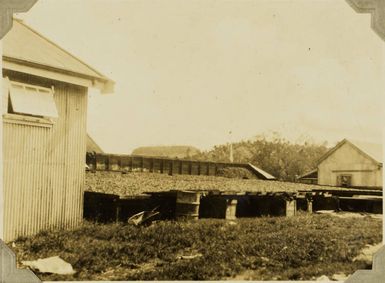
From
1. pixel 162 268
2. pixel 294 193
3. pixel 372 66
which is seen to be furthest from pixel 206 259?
pixel 372 66

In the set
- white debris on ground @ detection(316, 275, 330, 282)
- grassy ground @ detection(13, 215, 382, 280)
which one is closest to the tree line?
grassy ground @ detection(13, 215, 382, 280)

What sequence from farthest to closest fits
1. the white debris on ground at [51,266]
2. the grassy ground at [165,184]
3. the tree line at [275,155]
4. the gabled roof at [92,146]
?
the tree line at [275,155], the grassy ground at [165,184], the gabled roof at [92,146], the white debris on ground at [51,266]

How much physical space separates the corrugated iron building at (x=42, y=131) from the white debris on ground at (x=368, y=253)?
19.2 feet

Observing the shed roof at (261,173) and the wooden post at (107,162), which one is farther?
the shed roof at (261,173)

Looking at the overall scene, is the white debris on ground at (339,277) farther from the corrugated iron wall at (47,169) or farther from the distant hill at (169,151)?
the corrugated iron wall at (47,169)

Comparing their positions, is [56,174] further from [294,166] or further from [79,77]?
[294,166]

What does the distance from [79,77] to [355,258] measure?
6.72m

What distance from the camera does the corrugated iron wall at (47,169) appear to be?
791cm

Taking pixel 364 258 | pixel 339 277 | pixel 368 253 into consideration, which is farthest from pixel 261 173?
pixel 339 277

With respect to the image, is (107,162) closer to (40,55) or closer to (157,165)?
(157,165)

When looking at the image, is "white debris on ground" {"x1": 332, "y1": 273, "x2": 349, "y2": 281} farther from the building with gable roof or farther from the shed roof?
the shed roof

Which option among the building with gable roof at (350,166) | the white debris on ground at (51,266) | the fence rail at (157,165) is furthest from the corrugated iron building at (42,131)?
the building with gable roof at (350,166)

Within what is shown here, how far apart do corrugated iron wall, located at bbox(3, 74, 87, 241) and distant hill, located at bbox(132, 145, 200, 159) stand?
1.61 meters

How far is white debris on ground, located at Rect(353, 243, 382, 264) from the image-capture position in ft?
26.8
